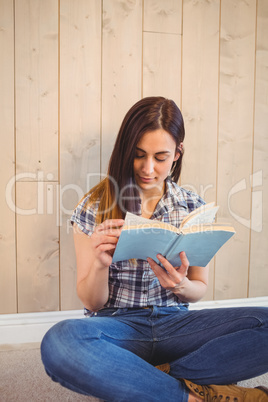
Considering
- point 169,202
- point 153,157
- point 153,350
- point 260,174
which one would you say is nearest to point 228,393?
point 153,350

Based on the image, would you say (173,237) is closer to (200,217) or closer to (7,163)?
(200,217)

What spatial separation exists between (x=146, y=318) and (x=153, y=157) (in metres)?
0.52

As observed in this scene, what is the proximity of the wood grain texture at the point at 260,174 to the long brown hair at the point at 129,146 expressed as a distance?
2.45 ft

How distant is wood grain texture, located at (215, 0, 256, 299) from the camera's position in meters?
1.72

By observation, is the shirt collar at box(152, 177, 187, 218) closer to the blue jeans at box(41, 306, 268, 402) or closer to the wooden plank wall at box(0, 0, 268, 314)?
the blue jeans at box(41, 306, 268, 402)

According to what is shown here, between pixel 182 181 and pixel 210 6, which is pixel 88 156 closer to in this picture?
pixel 182 181

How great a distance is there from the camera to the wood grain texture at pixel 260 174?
175 cm

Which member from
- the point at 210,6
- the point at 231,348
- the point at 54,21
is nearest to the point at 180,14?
the point at 210,6

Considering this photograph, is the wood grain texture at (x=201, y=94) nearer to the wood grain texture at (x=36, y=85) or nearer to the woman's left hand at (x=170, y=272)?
the wood grain texture at (x=36, y=85)

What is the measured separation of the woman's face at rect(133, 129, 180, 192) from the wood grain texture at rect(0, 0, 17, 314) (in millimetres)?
650

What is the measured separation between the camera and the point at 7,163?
156 centimetres

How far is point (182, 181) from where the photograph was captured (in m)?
1.73

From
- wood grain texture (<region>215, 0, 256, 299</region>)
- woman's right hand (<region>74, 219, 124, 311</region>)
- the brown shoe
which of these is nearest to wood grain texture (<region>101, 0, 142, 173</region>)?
wood grain texture (<region>215, 0, 256, 299</region>)

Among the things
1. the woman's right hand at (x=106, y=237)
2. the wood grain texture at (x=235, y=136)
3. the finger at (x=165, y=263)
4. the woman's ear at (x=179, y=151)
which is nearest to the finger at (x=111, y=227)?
the woman's right hand at (x=106, y=237)
